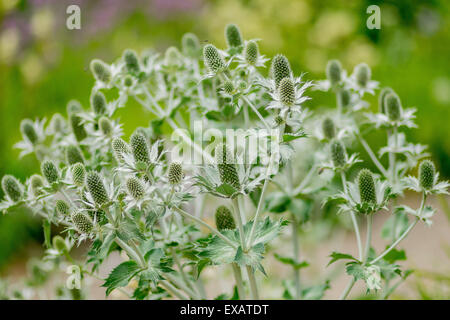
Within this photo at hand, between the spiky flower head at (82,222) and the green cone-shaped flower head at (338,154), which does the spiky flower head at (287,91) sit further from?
the spiky flower head at (82,222)

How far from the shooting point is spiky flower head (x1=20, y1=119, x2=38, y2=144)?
1.48 metres

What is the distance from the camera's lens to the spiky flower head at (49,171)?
1.14m

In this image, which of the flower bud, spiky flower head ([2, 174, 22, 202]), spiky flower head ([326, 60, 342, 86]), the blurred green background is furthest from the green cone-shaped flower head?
the blurred green background

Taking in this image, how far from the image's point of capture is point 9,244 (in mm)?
2945

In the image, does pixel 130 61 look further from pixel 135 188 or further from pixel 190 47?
pixel 135 188

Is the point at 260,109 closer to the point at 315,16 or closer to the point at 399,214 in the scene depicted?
the point at 399,214

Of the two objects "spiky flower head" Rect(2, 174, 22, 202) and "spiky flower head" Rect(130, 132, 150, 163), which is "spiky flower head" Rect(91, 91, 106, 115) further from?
"spiky flower head" Rect(130, 132, 150, 163)

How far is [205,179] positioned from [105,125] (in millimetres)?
399

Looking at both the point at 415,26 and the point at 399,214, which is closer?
the point at 399,214

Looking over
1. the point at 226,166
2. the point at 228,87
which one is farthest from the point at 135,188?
the point at 228,87

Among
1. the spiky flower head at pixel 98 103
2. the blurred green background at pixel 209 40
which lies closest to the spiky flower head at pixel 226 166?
the spiky flower head at pixel 98 103

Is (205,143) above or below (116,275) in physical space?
above
